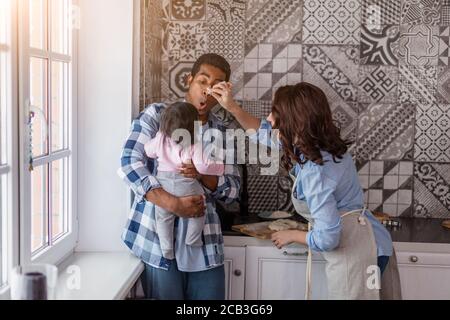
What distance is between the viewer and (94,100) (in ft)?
7.95

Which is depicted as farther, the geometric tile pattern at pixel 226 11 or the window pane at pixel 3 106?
the geometric tile pattern at pixel 226 11

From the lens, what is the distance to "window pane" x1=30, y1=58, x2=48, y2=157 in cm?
198

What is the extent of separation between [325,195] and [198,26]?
49.8 inches

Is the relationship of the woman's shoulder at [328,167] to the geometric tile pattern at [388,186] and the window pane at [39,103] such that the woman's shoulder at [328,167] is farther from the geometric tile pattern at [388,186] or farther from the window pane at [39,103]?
the geometric tile pattern at [388,186]

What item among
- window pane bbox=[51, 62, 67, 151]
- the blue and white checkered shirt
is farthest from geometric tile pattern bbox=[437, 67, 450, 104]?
window pane bbox=[51, 62, 67, 151]

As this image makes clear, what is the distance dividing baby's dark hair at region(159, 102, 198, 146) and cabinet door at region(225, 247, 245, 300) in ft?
2.04

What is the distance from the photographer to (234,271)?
256 centimetres

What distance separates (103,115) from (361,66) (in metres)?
1.21

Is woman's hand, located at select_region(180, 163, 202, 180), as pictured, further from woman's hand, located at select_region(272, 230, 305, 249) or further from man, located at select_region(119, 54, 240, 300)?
woman's hand, located at select_region(272, 230, 305, 249)

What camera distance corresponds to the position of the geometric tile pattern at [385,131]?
2951 millimetres

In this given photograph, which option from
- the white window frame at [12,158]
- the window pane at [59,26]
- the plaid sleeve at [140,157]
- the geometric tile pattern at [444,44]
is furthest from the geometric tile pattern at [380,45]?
the white window frame at [12,158]

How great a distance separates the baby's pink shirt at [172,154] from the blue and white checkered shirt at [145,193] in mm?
36

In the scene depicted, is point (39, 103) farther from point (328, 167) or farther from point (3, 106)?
point (328, 167)
